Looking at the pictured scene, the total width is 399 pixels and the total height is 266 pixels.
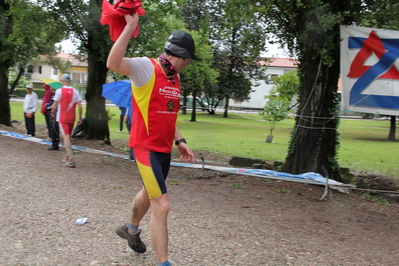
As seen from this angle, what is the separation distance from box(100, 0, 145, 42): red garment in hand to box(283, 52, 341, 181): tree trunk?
562 centimetres

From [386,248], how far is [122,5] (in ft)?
13.5

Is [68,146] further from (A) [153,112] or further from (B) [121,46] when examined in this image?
(B) [121,46]

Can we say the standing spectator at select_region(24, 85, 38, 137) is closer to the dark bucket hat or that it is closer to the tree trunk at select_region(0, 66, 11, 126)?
the tree trunk at select_region(0, 66, 11, 126)

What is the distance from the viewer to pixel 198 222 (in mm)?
5184

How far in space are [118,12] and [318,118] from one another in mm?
5922

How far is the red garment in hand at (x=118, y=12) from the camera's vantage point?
3.06 m

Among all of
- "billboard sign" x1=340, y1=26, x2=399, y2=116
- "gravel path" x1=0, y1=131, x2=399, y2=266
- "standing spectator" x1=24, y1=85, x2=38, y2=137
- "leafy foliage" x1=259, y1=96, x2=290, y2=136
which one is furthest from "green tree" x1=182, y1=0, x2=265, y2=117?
"gravel path" x1=0, y1=131, x2=399, y2=266

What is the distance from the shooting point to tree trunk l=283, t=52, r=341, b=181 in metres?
8.11

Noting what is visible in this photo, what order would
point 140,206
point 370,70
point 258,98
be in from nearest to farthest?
point 140,206 < point 370,70 < point 258,98

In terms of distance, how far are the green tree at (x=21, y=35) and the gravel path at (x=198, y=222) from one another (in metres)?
5.25

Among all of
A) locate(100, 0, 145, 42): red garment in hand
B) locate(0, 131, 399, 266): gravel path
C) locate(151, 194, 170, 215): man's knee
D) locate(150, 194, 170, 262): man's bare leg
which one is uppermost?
locate(100, 0, 145, 42): red garment in hand

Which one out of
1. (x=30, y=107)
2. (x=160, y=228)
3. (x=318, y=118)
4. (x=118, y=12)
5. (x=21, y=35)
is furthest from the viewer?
(x=30, y=107)

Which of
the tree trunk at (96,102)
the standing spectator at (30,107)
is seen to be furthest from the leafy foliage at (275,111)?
the standing spectator at (30,107)

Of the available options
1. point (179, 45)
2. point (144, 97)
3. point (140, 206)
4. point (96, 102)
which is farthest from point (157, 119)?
point (96, 102)
